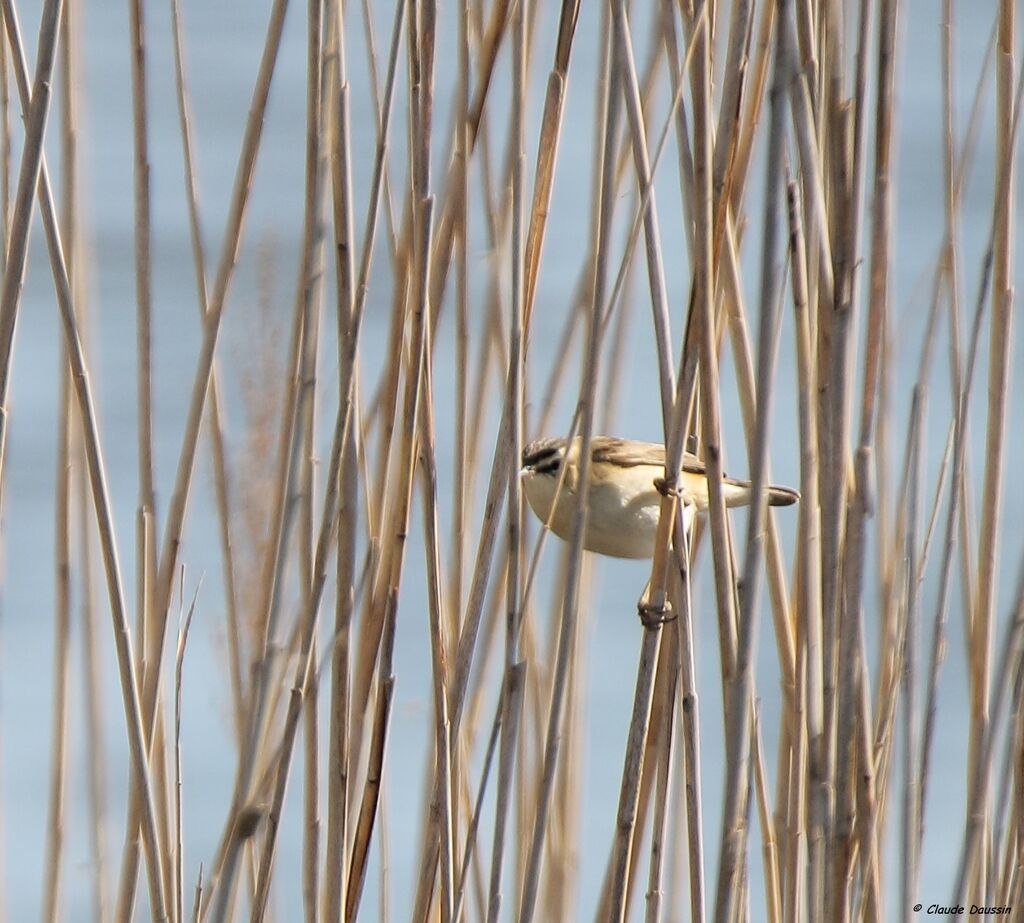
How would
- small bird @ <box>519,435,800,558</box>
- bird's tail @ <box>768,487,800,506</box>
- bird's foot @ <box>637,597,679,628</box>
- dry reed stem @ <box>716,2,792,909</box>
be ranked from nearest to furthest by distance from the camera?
1. dry reed stem @ <box>716,2,792,909</box>
2. bird's foot @ <box>637,597,679,628</box>
3. bird's tail @ <box>768,487,800,506</box>
4. small bird @ <box>519,435,800,558</box>

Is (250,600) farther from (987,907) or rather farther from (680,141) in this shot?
(987,907)

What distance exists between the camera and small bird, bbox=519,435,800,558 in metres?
2.59

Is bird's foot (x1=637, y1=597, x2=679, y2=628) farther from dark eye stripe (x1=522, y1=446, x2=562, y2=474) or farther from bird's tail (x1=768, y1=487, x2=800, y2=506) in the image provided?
dark eye stripe (x1=522, y1=446, x2=562, y2=474)

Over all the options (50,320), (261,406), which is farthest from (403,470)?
(50,320)

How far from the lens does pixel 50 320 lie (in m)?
5.66

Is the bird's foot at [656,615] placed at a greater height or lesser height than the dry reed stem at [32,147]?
lesser

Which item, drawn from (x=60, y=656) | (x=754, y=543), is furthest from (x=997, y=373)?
(x=60, y=656)

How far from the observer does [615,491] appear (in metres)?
2.64

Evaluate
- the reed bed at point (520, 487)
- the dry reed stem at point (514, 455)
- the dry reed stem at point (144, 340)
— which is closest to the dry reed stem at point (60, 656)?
the reed bed at point (520, 487)

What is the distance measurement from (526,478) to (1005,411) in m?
1.13

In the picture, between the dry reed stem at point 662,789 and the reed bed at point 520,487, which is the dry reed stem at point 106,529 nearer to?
the reed bed at point 520,487

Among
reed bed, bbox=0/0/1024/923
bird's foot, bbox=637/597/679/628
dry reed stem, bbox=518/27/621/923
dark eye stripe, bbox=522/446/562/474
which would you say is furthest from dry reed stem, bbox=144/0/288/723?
dark eye stripe, bbox=522/446/562/474

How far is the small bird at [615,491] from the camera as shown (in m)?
2.59

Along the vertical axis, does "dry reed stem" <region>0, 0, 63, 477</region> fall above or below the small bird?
above
